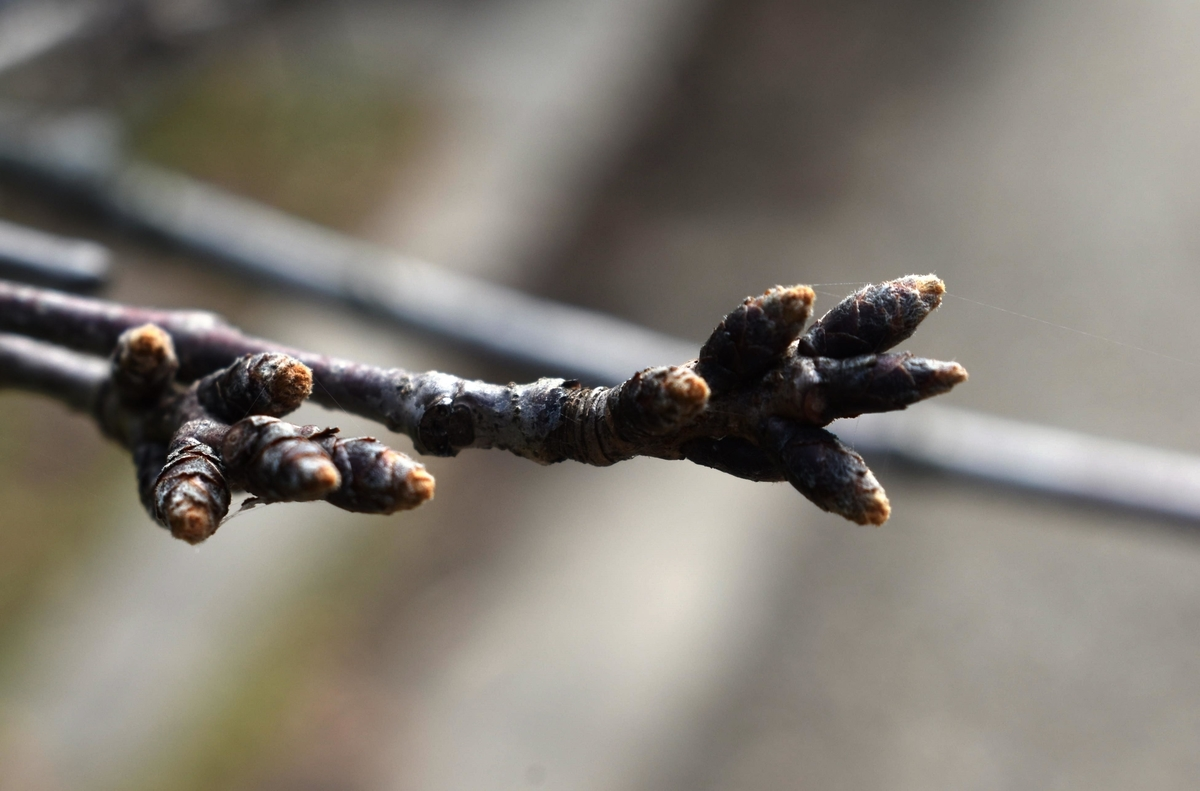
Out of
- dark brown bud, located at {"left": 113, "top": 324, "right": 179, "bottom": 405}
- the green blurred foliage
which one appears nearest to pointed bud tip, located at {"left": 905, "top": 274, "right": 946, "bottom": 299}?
dark brown bud, located at {"left": 113, "top": 324, "right": 179, "bottom": 405}

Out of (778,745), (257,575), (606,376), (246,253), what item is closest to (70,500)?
(257,575)

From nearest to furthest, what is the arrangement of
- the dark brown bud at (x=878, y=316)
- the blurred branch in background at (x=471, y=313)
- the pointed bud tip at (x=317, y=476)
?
the pointed bud tip at (x=317, y=476) → the dark brown bud at (x=878, y=316) → the blurred branch in background at (x=471, y=313)

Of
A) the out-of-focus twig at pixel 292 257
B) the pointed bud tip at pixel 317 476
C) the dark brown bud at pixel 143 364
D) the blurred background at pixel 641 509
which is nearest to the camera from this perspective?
the pointed bud tip at pixel 317 476

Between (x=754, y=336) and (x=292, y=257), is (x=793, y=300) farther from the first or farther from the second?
(x=292, y=257)

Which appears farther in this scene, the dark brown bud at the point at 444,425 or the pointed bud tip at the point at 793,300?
the dark brown bud at the point at 444,425

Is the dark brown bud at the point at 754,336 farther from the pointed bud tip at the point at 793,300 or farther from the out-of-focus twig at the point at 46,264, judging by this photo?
the out-of-focus twig at the point at 46,264

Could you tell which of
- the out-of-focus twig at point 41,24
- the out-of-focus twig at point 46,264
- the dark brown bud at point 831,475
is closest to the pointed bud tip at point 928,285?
the dark brown bud at point 831,475

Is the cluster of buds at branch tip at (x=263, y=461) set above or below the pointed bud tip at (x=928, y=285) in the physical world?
below
